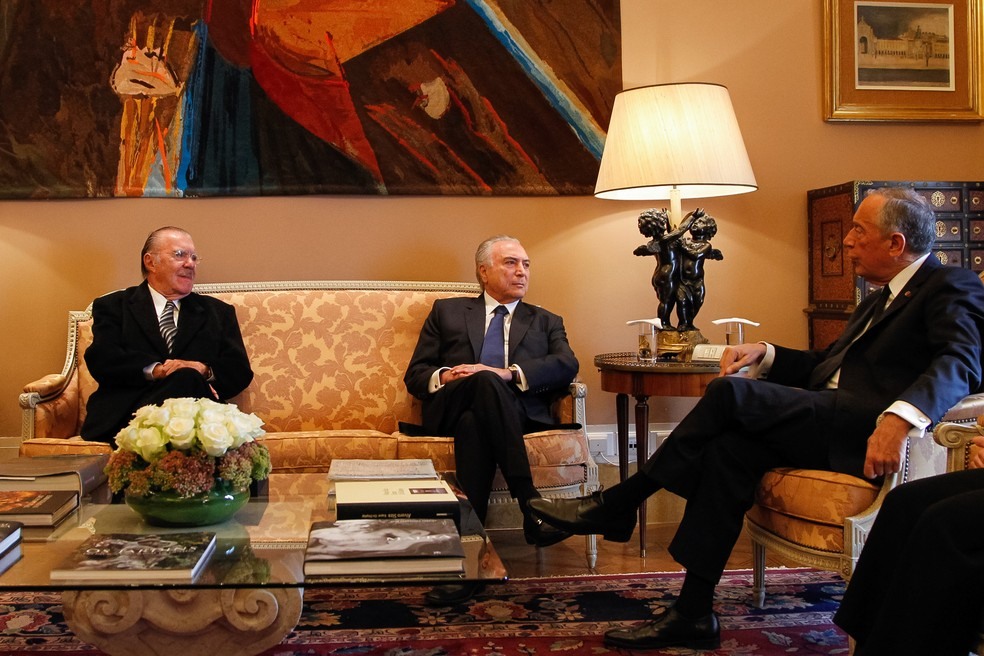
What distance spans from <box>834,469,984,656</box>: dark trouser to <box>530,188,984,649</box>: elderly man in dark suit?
49 cm

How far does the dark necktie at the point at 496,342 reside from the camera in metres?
3.65

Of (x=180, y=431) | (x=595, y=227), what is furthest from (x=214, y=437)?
(x=595, y=227)

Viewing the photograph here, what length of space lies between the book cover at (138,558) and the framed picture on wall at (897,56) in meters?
3.49

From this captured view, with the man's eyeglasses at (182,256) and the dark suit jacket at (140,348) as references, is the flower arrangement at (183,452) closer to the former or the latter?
the dark suit jacket at (140,348)

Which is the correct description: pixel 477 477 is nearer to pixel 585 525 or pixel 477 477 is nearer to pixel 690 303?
pixel 585 525

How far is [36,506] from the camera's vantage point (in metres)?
2.19

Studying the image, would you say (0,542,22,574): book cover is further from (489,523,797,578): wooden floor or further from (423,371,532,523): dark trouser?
(489,523,797,578): wooden floor

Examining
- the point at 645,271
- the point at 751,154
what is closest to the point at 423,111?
the point at 645,271

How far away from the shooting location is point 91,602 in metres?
1.91

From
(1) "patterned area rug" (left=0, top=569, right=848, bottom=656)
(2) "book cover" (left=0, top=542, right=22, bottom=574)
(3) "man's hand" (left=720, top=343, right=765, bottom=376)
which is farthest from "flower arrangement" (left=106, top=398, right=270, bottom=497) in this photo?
(3) "man's hand" (left=720, top=343, right=765, bottom=376)

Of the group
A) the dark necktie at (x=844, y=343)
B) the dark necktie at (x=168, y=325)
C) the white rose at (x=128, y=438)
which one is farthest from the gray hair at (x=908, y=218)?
the dark necktie at (x=168, y=325)

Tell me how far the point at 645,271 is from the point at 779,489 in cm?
183

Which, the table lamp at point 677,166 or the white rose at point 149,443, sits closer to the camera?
the white rose at point 149,443

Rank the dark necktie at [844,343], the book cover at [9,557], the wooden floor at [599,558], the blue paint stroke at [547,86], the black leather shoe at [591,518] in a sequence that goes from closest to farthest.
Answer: the book cover at [9,557] < the black leather shoe at [591,518] < the dark necktie at [844,343] < the wooden floor at [599,558] < the blue paint stroke at [547,86]
